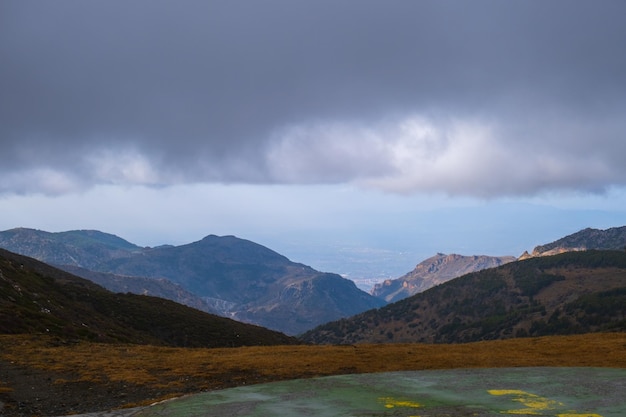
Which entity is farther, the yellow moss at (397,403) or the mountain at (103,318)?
the mountain at (103,318)

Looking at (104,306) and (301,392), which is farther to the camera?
(104,306)

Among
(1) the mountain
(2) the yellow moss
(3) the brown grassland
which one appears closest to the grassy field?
(3) the brown grassland

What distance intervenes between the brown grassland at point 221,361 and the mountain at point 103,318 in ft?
64.5

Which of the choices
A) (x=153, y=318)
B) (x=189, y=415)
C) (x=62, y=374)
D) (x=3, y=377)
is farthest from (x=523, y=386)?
(x=153, y=318)

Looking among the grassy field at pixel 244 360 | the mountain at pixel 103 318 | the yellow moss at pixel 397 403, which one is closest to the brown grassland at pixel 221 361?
the grassy field at pixel 244 360

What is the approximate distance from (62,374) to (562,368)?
35.6 meters

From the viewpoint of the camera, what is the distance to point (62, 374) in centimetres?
4269

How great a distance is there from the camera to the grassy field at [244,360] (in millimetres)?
40625

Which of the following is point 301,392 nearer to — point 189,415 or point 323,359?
point 189,415

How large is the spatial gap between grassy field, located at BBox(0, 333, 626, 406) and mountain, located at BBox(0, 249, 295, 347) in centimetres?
1954

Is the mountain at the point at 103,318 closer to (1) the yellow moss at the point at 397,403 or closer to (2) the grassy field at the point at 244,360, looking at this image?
(2) the grassy field at the point at 244,360

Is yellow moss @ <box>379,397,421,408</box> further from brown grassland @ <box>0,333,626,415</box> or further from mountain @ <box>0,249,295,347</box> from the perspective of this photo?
mountain @ <box>0,249,295,347</box>

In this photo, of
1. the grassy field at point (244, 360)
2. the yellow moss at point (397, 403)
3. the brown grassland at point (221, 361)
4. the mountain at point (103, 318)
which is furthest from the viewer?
the mountain at point (103, 318)

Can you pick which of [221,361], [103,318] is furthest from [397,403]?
[103,318]
